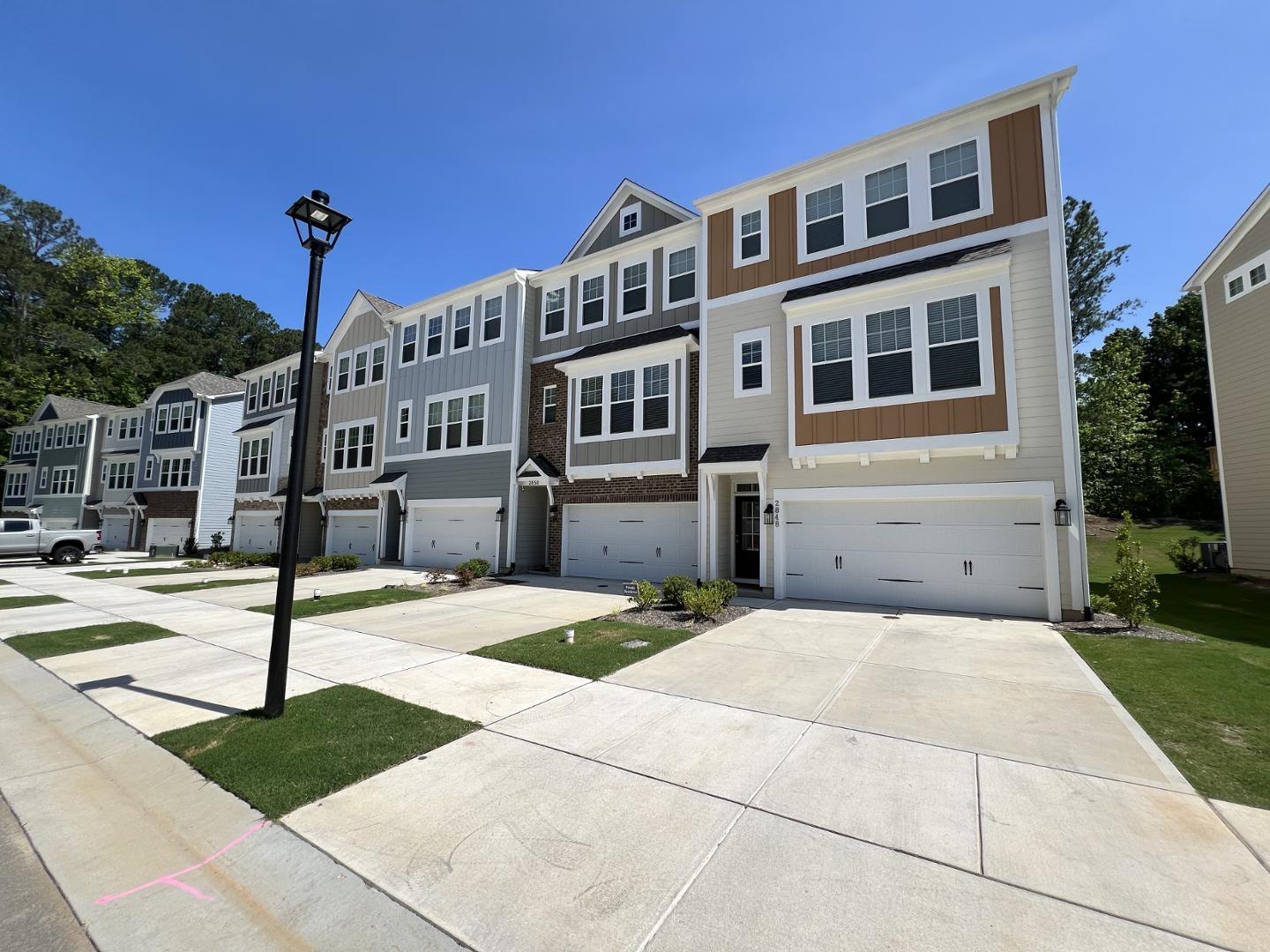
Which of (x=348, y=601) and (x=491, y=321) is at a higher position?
(x=491, y=321)

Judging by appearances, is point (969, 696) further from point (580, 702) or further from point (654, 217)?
point (654, 217)

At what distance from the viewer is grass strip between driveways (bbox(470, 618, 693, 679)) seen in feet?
22.2

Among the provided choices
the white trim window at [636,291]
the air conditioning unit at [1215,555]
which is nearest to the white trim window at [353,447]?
the white trim window at [636,291]

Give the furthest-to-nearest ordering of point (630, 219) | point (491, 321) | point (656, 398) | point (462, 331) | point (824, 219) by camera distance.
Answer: point (462, 331)
point (491, 321)
point (630, 219)
point (656, 398)
point (824, 219)

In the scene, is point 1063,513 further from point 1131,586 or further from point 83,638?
point 83,638

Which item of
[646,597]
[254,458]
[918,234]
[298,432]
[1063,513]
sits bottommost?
[646,597]

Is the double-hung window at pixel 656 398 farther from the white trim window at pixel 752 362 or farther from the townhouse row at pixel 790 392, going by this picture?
the white trim window at pixel 752 362

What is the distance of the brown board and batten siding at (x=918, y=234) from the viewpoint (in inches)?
409

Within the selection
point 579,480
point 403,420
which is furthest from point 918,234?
point 403,420

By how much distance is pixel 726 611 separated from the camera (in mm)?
10289

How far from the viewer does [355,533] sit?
22.3 m

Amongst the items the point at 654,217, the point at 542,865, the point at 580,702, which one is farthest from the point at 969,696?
the point at 654,217

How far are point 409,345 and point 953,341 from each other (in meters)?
18.6

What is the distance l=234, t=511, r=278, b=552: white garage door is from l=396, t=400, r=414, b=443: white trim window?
8.86 meters
